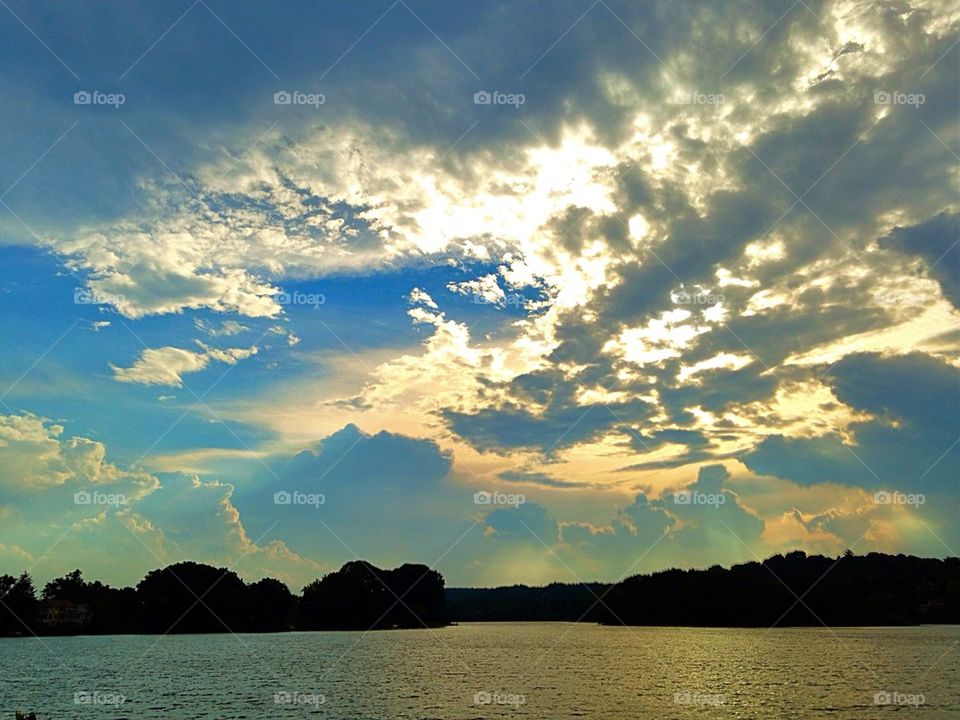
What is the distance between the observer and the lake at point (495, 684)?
210 feet

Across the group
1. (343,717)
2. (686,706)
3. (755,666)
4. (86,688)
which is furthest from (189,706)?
(755,666)

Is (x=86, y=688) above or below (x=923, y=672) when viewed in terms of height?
above

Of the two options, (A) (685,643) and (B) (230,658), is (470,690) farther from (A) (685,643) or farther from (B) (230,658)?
(A) (685,643)

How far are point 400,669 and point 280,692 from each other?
32193 mm

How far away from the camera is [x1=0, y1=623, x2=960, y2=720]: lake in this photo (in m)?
63.9

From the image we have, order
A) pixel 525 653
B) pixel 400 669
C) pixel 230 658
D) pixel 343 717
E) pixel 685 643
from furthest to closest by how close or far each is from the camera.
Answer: pixel 685 643
pixel 525 653
pixel 230 658
pixel 400 669
pixel 343 717

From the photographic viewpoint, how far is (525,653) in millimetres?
142375

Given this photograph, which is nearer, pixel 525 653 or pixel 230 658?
pixel 230 658

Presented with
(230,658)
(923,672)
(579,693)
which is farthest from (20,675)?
(923,672)

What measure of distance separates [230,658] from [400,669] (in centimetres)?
4212

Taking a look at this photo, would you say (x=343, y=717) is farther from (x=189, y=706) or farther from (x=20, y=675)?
(x=20, y=675)

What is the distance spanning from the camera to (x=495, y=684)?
83.1 metres

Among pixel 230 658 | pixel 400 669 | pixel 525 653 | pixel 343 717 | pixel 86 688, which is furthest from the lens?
pixel 525 653

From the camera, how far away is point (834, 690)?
78.2 m
